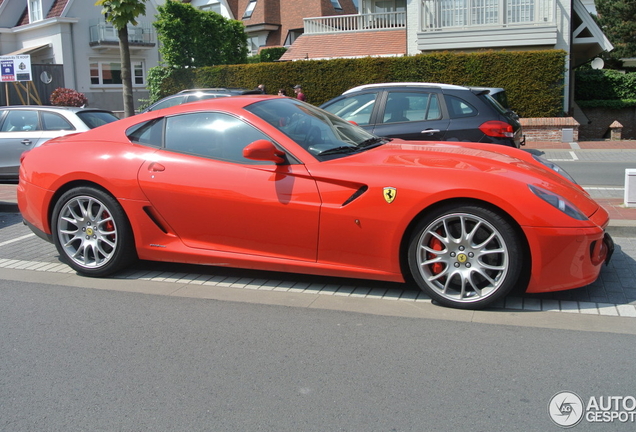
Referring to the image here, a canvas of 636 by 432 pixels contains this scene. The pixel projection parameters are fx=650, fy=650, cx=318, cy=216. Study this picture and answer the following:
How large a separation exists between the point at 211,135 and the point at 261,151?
0.72 metres

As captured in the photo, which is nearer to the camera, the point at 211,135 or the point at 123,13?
the point at 211,135

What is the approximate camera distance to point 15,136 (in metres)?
11.7

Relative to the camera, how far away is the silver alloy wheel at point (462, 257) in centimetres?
438

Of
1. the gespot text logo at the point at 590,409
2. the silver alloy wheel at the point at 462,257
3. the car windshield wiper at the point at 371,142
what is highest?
the car windshield wiper at the point at 371,142

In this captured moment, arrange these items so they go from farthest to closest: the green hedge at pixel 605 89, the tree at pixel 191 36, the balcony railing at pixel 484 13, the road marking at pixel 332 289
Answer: the tree at pixel 191 36 < the green hedge at pixel 605 89 < the balcony railing at pixel 484 13 < the road marking at pixel 332 289

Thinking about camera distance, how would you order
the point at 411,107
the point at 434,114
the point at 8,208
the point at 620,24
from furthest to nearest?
the point at 620,24
the point at 411,107
the point at 434,114
the point at 8,208

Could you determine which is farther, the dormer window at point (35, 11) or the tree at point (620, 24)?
the tree at point (620, 24)

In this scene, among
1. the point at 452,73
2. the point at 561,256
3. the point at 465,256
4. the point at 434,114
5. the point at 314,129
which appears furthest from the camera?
the point at 452,73

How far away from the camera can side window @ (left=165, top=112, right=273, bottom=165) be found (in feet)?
16.8

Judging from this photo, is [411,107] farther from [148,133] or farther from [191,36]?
[191,36]

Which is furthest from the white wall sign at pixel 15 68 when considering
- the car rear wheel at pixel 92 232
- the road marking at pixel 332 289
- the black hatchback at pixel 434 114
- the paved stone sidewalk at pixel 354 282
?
the car rear wheel at pixel 92 232

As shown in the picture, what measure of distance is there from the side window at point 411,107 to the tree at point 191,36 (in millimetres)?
18726

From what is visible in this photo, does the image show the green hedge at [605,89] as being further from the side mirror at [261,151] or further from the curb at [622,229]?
the side mirror at [261,151]

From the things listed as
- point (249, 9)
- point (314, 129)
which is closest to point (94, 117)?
point (314, 129)
